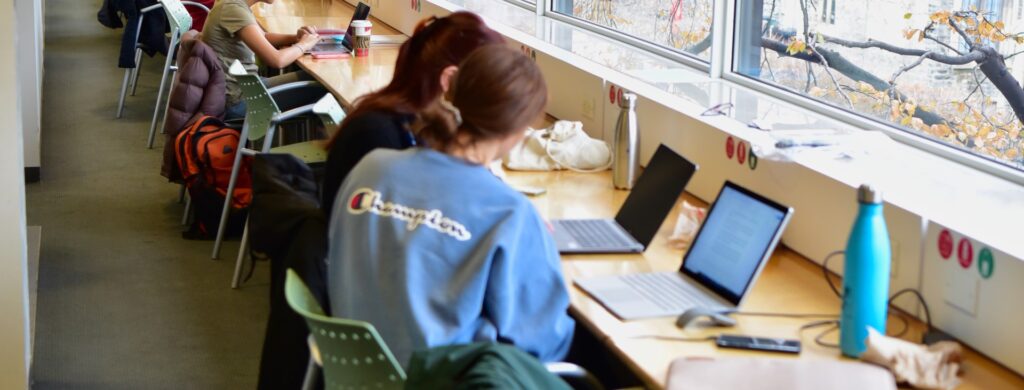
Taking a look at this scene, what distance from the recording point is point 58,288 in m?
4.25

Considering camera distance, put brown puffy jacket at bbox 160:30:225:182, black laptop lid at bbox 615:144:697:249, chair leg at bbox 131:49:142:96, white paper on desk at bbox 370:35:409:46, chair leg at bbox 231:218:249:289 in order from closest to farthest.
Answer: black laptop lid at bbox 615:144:697:249, chair leg at bbox 231:218:249:289, brown puffy jacket at bbox 160:30:225:182, white paper on desk at bbox 370:35:409:46, chair leg at bbox 131:49:142:96

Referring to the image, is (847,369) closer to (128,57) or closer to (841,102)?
(841,102)

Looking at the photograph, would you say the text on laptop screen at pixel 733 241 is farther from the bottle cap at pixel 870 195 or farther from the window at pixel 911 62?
the window at pixel 911 62

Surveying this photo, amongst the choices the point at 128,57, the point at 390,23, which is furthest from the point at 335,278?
the point at 128,57

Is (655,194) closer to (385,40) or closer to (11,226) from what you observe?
(11,226)

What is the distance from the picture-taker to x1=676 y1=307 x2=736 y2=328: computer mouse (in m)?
2.09

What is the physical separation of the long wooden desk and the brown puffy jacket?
2116mm

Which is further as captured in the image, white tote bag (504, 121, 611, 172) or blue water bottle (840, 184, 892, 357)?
white tote bag (504, 121, 611, 172)

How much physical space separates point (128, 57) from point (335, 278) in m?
5.24

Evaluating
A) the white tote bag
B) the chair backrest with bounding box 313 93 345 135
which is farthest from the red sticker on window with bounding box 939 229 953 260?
the chair backrest with bounding box 313 93 345 135

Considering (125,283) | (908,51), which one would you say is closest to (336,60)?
(125,283)

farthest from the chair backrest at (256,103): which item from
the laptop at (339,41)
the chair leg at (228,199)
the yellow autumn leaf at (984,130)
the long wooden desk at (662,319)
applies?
the yellow autumn leaf at (984,130)

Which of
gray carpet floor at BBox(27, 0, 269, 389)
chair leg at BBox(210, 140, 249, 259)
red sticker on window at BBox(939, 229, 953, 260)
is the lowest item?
gray carpet floor at BBox(27, 0, 269, 389)

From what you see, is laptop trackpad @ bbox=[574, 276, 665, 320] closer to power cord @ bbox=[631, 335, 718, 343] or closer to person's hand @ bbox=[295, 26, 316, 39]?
power cord @ bbox=[631, 335, 718, 343]
